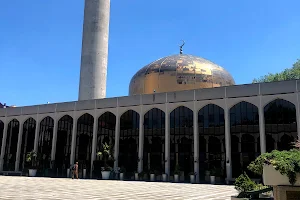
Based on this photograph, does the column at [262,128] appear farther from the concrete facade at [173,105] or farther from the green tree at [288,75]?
the green tree at [288,75]

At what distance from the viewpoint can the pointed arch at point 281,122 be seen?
75.4 feet

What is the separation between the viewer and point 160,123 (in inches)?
1083

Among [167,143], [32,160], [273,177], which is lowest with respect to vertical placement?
[32,160]

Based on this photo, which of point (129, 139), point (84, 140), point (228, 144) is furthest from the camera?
point (84, 140)

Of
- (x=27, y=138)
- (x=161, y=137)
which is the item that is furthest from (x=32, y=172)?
(x=161, y=137)

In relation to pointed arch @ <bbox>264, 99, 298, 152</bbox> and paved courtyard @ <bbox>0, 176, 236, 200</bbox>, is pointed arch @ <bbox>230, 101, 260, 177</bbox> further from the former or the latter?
paved courtyard @ <bbox>0, 176, 236, 200</bbox>

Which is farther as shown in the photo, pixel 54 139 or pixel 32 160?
pixel 54 139

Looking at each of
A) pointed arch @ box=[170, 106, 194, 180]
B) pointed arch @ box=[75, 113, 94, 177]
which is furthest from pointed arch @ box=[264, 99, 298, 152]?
pointed arch @ box=[75, 113, 94, 177]

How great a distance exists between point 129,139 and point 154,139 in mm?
2451

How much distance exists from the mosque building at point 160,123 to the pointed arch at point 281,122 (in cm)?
7

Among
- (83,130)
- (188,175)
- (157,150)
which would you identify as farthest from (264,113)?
(83,130)

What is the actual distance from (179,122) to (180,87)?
27.7 feet

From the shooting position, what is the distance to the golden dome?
115 ft

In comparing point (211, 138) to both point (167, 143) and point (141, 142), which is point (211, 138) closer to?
point (167, 143)
